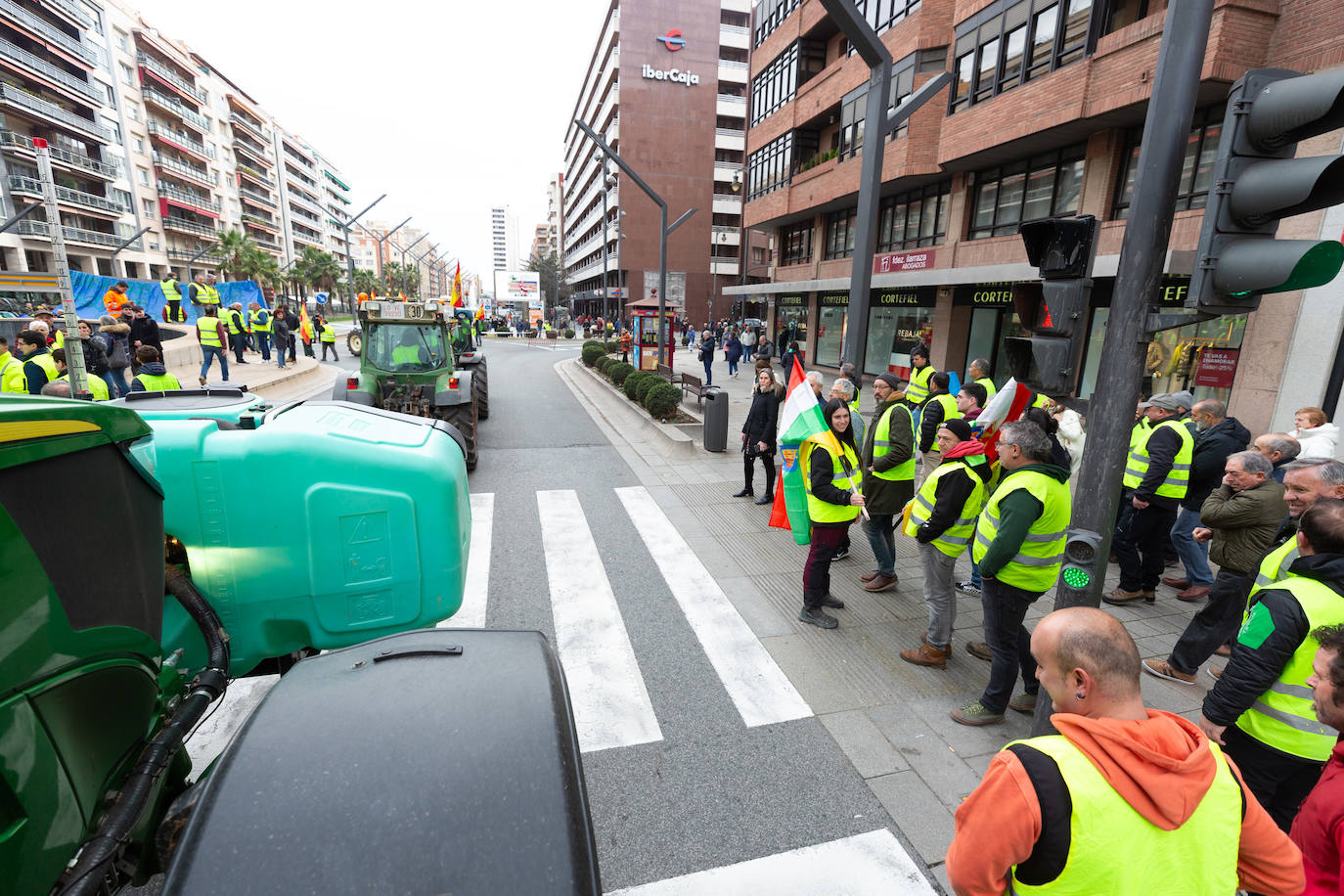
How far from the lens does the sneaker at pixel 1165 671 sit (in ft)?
14.9

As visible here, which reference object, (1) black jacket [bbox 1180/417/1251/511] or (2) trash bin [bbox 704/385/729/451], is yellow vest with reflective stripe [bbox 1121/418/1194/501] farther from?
(2) trash bin [bbox 704/385/729/451]

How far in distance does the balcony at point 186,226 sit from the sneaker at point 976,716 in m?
65.8

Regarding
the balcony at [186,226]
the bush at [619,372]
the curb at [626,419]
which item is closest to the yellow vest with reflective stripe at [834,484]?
the curb at [626,419]

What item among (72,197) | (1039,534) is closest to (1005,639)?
(1039,534)

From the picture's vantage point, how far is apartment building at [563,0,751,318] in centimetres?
5591

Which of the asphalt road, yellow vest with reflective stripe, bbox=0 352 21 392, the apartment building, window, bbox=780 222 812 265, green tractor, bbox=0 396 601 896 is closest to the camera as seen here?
green tractor, bbox=0 396 601 896

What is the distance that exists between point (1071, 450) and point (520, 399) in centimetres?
1370

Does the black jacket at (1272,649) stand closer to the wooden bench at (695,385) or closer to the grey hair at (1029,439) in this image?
the grey hair at (1029,439)

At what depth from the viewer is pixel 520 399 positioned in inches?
675

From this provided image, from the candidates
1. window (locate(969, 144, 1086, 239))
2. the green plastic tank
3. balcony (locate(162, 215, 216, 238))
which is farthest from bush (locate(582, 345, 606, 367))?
balcony (locate(162, 215, 216, 238))

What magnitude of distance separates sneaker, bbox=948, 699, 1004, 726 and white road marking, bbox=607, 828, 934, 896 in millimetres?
1206

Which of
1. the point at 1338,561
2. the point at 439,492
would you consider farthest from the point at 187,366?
the point at 1338,561

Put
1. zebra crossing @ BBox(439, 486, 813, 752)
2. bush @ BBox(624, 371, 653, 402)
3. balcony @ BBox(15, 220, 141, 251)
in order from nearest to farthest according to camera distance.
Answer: zebra crossing @ BBox(439, 486, 813, 752), bush @ BBox(624, 371, 653, 402), balcony @ BBox(15, 220, 141, 251)

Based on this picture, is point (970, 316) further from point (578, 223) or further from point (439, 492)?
point (578, 223)
